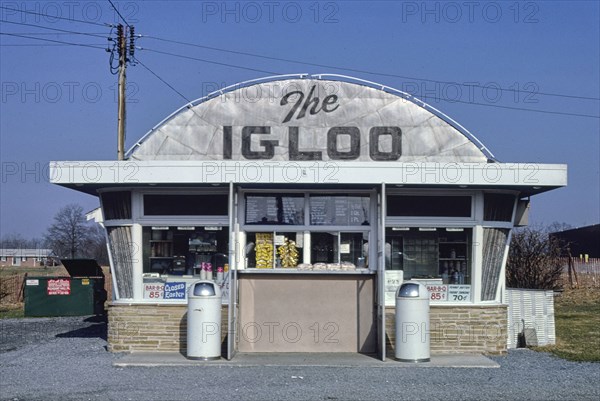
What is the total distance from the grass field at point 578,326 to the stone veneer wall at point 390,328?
70.1 inches

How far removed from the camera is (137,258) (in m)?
16.6

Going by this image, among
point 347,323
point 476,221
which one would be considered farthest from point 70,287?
point 476,221

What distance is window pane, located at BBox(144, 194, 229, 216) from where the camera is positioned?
16609 mm

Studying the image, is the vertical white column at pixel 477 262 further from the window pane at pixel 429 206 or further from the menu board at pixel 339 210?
the menu board at pixel 339 210

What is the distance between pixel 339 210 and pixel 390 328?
240 centimetres

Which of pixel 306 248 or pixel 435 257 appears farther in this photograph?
pixel 435 257

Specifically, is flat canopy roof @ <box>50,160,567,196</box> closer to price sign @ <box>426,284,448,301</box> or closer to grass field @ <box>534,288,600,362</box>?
price sign @ <box>426,284,448,301</box>

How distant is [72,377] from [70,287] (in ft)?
44.2

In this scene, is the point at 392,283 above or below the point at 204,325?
above

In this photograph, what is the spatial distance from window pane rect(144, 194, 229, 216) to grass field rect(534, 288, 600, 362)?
7.21 meters

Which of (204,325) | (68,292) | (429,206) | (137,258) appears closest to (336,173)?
(429,206)

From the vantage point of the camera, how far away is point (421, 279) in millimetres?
16594

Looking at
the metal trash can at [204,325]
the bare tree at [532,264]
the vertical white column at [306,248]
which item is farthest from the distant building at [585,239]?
the metal trash can at [204,325]

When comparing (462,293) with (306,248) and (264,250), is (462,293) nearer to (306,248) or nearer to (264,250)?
(306,248)
